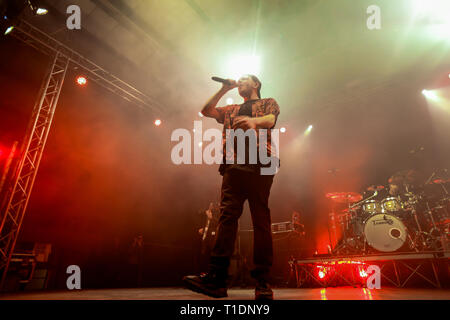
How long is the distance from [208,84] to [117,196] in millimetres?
3912

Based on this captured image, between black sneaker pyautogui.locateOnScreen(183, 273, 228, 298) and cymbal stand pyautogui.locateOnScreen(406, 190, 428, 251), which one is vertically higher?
cymbal stand pyautogui.locateOnScreen(406, 190, 428, 251)

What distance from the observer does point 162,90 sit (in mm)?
6891

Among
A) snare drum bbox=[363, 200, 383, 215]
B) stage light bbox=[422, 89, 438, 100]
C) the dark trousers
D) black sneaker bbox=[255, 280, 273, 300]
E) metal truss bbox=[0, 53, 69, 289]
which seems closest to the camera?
black sneaker bbox=[255, 280, 273, 300]

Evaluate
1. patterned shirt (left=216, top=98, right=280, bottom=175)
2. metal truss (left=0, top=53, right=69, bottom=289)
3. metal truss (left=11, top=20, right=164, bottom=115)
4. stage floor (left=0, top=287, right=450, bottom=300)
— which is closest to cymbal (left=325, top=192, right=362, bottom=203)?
stage floor (left=0, top=287, right=450, bottom=300)

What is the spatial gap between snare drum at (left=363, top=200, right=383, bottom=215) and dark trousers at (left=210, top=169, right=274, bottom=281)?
4375mm

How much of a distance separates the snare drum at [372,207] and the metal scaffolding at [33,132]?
256 inches

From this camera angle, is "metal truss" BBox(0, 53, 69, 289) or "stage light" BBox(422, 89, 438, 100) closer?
"metal truss" BBox(0, 53, 69, 289)

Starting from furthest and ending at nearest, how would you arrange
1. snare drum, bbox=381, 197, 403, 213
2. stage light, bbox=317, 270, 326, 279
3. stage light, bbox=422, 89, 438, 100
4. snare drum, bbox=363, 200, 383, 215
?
stage light, bbox=422, 89, 438, 100 < snare drum, bbox=363, 200, 383, 215 < snare drum, bbox=381, 197, 403, 213 < stage light, bbox=317, 270, 326, 279

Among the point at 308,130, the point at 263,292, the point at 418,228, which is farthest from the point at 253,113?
the point at 308,130

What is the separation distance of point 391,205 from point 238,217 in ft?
15.1

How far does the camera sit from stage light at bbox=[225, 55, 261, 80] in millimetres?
6066

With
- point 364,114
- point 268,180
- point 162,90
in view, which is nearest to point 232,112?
point 268,180

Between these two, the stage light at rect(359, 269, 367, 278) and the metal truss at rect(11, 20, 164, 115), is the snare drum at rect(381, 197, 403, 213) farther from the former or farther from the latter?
the metal truss at rect(11, 20, 164, 115)
